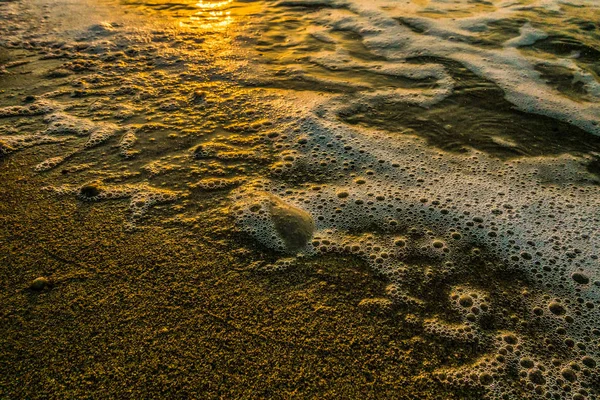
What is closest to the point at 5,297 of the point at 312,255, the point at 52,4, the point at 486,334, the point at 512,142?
the point at 312,255

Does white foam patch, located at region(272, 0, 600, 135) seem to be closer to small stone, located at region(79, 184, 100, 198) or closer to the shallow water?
the shallow water

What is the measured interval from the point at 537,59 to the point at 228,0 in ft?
13.6

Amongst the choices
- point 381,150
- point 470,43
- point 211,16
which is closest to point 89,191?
point 381,150

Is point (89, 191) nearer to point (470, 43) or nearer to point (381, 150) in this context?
point (381, 150)

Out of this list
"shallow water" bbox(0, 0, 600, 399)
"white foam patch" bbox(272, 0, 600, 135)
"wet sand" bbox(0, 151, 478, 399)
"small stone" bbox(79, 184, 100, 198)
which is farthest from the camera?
"white foam patch" bbox(272, 0, 600, 135)

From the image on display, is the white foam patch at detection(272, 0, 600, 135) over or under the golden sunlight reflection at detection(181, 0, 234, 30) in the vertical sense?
under

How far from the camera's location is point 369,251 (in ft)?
7.66

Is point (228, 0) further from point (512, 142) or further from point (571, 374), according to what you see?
point (571, 374)

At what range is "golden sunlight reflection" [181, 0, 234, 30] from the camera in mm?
→ 5151

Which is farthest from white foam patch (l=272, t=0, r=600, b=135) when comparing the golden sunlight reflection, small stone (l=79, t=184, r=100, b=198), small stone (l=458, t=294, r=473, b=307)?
small stone (l=79, t=184, r=100, b=198)

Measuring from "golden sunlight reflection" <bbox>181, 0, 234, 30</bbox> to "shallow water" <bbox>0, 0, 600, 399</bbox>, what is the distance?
0.09 metres

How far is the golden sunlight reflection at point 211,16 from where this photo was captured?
515 cm

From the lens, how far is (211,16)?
5441 millimetres

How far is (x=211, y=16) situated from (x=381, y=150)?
3.59 meters
